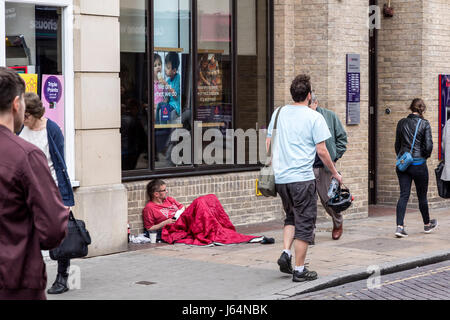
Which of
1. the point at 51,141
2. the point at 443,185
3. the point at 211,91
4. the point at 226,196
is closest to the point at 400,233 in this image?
the point at 443,185

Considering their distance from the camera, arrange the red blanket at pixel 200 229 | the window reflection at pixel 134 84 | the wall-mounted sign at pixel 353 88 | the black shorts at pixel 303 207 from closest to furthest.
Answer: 1. the black shorts at pixel 303 207
2. the red blanket at pixel 200 229
3. the window reflection at pixel 134 84
4. the wall-mounted sign at pixel 353 88

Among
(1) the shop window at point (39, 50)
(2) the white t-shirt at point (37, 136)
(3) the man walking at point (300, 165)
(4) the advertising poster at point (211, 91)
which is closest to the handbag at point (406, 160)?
(4) the advertising poster at point (211, 91)

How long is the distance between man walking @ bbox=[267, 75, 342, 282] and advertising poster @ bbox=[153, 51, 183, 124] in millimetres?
3730

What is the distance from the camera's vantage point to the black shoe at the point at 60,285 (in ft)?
24.5

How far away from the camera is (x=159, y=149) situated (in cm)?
1134

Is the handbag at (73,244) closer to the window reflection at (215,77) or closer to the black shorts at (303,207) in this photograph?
the black shorts at (303,207)

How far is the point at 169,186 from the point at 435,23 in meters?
6.20

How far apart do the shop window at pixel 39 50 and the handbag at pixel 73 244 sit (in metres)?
2.27

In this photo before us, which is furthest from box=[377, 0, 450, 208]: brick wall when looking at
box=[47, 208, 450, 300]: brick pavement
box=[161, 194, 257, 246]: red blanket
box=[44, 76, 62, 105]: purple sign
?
box=[44, 76, 62, 105]: purple sign

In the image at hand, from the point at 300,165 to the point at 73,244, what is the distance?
222 centimetres

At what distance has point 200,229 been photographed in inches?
410

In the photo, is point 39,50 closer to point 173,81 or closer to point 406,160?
point 173,81
